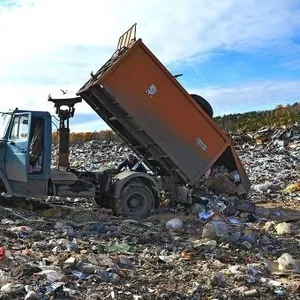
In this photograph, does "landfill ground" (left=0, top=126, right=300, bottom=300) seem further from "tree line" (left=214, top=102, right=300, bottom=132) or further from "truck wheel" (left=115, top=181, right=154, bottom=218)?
"tree line" (left=214, top=102, right=300, bottom=132)

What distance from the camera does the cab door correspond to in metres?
8.25

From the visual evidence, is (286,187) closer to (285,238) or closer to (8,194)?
(285,238)

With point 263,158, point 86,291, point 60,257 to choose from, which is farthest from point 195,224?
point 263,158

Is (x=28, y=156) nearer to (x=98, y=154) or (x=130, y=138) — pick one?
(x=130, y=138)

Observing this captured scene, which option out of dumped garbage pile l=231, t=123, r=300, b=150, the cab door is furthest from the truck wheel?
dumped garbage pile l=231, t=123, r=300, b=150

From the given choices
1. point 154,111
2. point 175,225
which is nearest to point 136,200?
point 154,111

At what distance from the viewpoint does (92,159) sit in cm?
2072

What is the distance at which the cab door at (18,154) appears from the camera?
27.1 ft

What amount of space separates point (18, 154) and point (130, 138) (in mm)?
2254

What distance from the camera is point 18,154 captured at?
328 inches

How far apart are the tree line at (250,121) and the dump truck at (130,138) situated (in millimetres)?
18665

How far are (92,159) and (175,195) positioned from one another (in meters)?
11.4

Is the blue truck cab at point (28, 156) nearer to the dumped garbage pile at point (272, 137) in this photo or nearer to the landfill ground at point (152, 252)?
the landfill ground at point (152, 252)

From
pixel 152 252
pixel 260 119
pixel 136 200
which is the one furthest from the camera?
pixel 260 119
